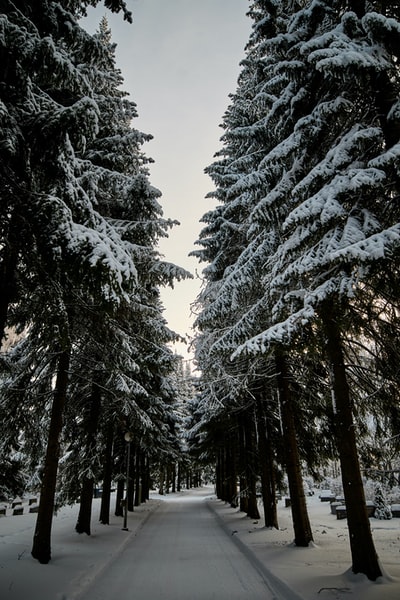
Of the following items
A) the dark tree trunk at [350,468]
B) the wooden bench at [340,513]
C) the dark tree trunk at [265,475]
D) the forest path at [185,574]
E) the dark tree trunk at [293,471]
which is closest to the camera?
the forest path at [185,574]

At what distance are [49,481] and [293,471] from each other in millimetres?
6110

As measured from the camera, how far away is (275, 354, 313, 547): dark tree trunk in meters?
8.83

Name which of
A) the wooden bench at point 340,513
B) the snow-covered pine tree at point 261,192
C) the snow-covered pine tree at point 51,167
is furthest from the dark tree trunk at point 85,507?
the wooden bench at point 340,513

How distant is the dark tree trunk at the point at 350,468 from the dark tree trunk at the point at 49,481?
246 inches

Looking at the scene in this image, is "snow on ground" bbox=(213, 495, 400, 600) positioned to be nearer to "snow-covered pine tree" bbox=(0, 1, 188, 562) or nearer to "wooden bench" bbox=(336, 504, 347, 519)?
"wooden bench" bbox=(336, 504, 347, 519)

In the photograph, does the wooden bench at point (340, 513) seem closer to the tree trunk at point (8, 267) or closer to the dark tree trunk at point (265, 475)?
the dark tree trunk at point (265, 475)

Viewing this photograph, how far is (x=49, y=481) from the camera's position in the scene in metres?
7.89

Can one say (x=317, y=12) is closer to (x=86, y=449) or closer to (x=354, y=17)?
(x=354, y=17)

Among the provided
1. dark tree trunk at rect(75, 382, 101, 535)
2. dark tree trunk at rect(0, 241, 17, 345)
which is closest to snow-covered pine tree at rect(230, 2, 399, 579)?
dark tree trunk at rect(0, 241, 17, 345)

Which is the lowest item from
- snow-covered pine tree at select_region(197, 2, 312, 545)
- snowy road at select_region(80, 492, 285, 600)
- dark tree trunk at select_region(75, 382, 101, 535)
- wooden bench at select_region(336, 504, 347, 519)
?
wooden bench at select_region(336, 504, 347, 519)

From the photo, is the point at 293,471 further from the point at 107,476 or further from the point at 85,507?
the point at 107,476

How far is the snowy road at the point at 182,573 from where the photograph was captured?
579 cm

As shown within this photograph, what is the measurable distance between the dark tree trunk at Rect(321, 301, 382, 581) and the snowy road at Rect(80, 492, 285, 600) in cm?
161

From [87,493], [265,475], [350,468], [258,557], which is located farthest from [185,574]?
[265,475]
